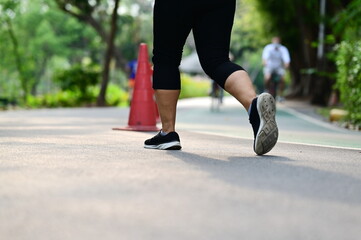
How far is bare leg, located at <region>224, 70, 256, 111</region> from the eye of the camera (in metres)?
5.60

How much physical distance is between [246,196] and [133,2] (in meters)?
77.6

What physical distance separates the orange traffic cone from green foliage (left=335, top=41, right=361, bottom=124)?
10.4 ft

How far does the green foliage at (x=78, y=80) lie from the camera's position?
94.5 feet

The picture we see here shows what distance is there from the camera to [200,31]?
5.86 m

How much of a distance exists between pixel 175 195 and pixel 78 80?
Result: 25.7 m

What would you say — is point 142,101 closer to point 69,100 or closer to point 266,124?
point 266,124

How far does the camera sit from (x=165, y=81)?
6012mm

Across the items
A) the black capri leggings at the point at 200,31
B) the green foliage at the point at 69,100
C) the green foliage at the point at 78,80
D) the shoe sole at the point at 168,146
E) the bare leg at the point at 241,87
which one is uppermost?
the black capri leggings at the point at 200,31

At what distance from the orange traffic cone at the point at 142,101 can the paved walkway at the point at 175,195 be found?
11.9 ft

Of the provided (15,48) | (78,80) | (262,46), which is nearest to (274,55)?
(78,80)

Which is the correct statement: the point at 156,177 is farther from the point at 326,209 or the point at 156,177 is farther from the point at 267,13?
the point at 267,13

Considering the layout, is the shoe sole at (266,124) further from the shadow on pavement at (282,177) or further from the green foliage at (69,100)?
the green foliage at (69,100)

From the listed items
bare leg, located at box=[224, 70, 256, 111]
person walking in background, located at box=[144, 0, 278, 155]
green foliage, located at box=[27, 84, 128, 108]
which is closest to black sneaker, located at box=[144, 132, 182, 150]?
person walking in background, located at box=[144, 0, 278, 155]

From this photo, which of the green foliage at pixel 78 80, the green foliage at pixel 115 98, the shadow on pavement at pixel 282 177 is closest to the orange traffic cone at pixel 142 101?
the shadow on pavement at pixel 282 177
